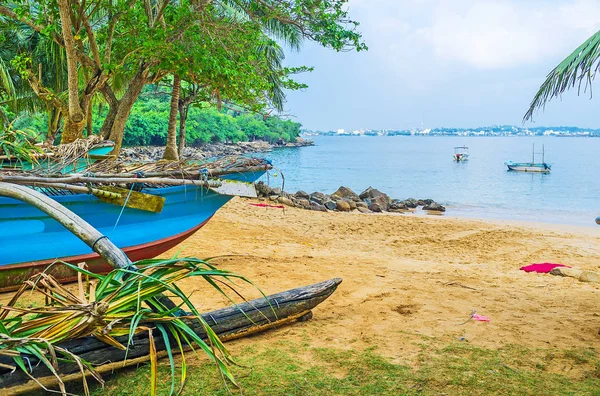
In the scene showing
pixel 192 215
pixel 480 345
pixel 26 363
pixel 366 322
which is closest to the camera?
pixel 26 363

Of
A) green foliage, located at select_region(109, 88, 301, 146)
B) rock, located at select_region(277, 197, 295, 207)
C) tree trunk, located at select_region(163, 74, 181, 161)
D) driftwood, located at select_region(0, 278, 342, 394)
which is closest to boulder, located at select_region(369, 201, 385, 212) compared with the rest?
rock, located at select_region(277, 197, 295, 207)

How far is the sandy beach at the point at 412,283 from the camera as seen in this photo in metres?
3.59

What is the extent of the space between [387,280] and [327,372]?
101 inches

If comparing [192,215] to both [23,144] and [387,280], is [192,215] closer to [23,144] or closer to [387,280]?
[23,144]

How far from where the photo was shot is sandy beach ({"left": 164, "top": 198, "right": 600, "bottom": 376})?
3586mm

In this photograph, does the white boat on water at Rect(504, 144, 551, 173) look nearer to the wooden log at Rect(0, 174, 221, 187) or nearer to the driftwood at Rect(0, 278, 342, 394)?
the wooden log at Rect(0, 174, 221, 187)

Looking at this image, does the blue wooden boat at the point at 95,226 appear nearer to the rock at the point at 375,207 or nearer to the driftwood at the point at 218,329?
the driftwood at the point at 218,329

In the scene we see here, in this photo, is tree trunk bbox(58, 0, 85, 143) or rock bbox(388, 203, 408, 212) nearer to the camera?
tree trunk bbox(58, 0, 85, 143)

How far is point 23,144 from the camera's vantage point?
5.04m

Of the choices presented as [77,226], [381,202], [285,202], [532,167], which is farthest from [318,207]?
[532,167]

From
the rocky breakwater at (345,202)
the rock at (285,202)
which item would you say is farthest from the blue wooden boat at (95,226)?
the rocky breakwater at (345,202)

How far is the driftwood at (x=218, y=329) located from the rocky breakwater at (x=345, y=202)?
439 inches

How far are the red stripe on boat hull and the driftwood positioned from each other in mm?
1373

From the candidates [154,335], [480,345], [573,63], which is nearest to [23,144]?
[154,335]
